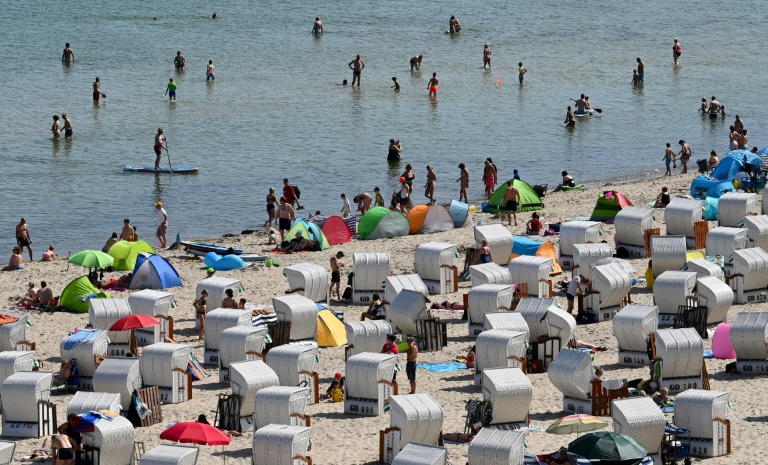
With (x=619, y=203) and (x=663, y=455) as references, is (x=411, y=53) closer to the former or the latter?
(x=619, y=203)

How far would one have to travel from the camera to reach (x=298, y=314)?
2366 cm

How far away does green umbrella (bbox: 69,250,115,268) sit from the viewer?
28.2 m

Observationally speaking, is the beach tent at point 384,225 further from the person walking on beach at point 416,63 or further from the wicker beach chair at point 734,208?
the person walking on beach at point 416,63

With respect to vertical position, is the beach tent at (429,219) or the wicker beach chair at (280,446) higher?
the beach tent at (429,219)

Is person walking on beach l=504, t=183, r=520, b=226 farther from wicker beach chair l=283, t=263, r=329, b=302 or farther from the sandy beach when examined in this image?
wicker beach chair l=283, t=263, r=329, b=302

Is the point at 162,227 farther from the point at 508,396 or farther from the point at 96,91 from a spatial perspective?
the point at 96,91

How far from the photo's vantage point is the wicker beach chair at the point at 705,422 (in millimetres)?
18219

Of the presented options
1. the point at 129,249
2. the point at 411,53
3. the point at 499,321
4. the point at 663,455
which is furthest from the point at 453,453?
the point at 411,53

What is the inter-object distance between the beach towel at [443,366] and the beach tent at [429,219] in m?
9.75

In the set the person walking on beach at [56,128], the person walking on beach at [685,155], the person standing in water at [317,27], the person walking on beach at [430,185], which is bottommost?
the person walking on beach at [430,185]

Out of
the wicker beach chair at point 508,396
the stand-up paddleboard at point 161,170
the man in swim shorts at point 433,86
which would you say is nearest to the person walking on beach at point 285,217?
the stand-up paddleboard at point 161,170

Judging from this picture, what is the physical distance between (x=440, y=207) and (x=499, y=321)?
10755 millimetres

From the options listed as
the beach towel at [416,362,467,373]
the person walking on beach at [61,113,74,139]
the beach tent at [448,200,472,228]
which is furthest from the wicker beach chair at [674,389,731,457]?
the person walking on beach at [61,113,74,139]

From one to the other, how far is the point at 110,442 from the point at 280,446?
2.30 meters
